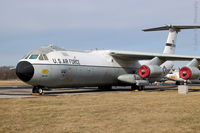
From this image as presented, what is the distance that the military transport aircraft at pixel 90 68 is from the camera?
19688mm

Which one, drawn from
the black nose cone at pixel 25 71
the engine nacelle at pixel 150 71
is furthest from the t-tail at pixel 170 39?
the black nose cone at pixel 25 71

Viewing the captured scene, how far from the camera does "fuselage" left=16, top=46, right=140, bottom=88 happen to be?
63.7ft

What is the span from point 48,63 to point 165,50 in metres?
17.0

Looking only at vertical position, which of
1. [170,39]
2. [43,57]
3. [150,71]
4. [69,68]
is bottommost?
[150,71]

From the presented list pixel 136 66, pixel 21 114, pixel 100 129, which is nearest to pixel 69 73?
pixel 136 66

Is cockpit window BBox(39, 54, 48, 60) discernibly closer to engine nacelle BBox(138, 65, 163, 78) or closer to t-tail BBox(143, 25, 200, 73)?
engine nacelle BBox(138, 65, 163, 78)

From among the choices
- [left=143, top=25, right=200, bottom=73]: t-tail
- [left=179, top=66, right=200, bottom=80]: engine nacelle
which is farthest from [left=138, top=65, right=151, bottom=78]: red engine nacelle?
[left=143, top=25, right=200, bottom=73]: t-tail

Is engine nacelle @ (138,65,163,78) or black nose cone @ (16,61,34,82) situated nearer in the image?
black nose cone @ (16,61,34,82)

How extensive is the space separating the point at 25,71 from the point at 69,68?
12.8 feet

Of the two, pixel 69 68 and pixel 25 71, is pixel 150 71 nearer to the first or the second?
pixel 69 68

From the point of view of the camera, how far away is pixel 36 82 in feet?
64.2

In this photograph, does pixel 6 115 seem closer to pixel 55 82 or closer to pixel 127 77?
pixel 55 82

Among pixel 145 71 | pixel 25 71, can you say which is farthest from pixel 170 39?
pixel 25 71

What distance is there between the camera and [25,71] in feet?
62.2
